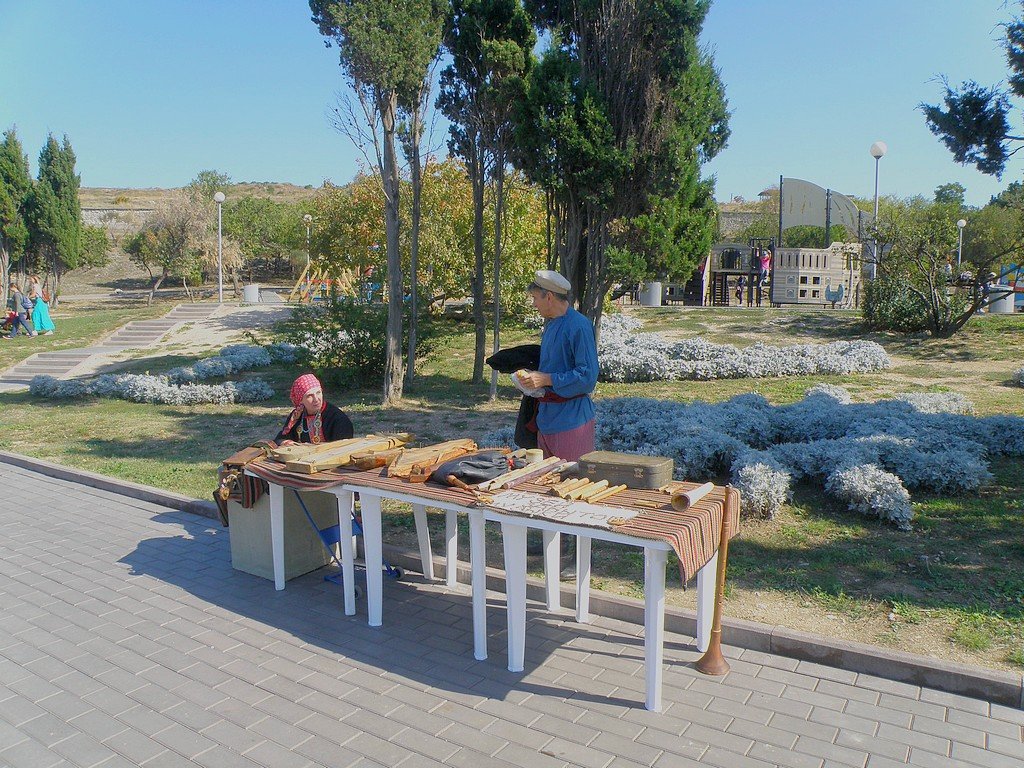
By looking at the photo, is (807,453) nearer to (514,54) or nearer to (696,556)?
(696,556)

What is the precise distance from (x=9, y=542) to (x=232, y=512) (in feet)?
7.15

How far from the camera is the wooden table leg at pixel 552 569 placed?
4730 mm

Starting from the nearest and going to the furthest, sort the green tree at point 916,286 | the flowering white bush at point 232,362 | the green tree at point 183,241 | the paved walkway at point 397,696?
the paved walkway at point 397,696, the flowering white bush at point 232,362, the green tree at point 916,286, the green tree at point 183,241

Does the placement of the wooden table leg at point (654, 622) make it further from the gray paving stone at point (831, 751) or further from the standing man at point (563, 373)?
the standing man at point (563, 373)

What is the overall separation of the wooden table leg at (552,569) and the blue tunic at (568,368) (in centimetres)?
68

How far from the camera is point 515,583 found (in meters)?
3.93

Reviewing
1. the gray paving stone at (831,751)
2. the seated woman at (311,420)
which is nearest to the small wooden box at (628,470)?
the gray paving stone at (831,751)

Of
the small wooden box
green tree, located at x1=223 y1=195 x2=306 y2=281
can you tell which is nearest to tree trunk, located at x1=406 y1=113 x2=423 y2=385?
the small wooden box

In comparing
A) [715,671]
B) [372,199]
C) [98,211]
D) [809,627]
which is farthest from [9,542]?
[98,211]

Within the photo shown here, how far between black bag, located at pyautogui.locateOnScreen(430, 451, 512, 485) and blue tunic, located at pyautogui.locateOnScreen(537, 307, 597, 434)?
2.05 ft

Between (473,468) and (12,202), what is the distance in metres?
33.3

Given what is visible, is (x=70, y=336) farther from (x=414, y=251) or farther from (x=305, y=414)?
(x=305, y=414)

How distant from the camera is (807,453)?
673cm

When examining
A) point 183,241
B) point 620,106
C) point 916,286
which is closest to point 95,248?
point 183,241
